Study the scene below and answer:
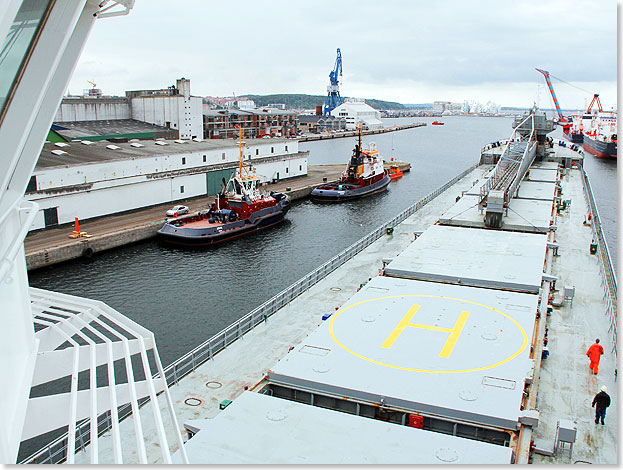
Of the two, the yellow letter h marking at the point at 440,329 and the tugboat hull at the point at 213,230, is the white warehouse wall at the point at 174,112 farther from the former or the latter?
the yellow letter h marking at the point at 440,329

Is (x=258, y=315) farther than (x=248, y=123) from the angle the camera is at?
No

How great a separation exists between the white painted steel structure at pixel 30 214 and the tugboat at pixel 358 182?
4425 centimetres

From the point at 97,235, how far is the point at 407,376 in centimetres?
2628

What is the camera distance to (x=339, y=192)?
51344 mm

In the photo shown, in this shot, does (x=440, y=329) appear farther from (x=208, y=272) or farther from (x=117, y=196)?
(x=117, y=196)

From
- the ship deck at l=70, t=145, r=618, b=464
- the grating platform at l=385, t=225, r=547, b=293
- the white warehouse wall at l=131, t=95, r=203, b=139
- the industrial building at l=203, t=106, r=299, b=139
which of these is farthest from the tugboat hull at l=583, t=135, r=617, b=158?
the ship deck at l=70, t=145, r=618, b=464

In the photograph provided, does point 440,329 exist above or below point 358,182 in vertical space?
below

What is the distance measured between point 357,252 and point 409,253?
4.32 metres

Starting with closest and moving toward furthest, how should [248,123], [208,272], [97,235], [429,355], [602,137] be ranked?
[429,355] < [208,272] < [97,235] < [602,137] < [248,123]

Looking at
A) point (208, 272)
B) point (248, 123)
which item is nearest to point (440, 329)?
point (208, 272)

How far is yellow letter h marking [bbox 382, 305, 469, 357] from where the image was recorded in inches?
516

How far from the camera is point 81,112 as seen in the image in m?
72.0

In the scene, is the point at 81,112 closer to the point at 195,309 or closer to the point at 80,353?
the point at 195,309

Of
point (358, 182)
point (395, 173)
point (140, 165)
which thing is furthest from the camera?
point (395, 173)
